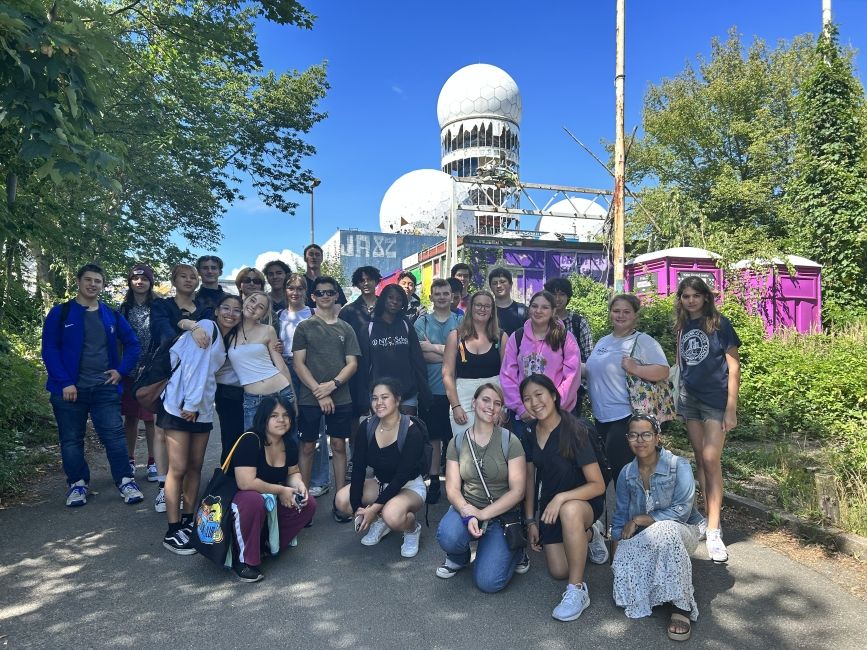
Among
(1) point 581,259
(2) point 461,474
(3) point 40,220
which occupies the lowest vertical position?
(2) point 461,474

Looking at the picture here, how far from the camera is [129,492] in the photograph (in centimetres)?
522

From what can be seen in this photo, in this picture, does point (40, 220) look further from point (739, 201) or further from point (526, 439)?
point (739, 201)

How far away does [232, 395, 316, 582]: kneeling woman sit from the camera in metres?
3.77

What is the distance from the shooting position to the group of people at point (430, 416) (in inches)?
143

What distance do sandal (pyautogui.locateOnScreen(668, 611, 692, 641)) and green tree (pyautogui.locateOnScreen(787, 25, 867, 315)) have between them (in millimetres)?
15497

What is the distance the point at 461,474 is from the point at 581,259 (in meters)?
20.3

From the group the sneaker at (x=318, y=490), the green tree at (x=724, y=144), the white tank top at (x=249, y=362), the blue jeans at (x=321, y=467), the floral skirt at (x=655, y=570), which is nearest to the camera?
the floral skirt at (x=655, y=570)

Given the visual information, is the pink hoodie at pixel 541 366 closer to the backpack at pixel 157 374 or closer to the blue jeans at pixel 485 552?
the blue jeans at pixel 485 552

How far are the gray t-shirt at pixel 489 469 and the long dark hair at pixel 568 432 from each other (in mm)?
300

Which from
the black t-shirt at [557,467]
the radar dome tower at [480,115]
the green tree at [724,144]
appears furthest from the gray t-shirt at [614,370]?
the radar dome tower at [480,115]

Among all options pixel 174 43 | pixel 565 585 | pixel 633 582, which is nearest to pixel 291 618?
pixel 565 585

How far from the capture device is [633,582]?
10.9ft

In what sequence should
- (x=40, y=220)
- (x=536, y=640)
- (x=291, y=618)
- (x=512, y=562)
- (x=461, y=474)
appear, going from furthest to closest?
(x=40, y=220) → (x=461, y=474) → (x=512, y=562) → (x=291, y=618) → (x=536, y=640)

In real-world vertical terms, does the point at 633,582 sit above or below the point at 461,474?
below
